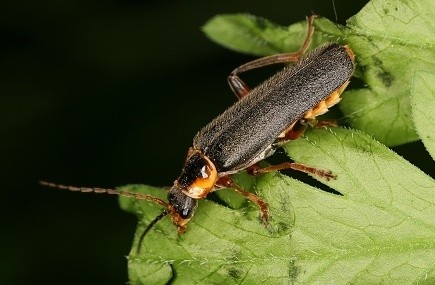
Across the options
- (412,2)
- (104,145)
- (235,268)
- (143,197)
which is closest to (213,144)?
(143,197)

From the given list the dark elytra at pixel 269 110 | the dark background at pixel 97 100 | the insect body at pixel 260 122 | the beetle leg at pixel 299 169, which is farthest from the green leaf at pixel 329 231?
the dark background at pixel 97 100

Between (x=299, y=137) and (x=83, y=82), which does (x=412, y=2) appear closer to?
(x=299, y=137)

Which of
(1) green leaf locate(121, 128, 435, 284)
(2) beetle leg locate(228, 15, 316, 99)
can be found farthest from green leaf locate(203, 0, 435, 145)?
(1) green leaf locate(121, 128, 435, 284)

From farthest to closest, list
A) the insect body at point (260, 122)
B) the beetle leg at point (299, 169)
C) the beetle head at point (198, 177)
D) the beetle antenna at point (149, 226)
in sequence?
the beetle head at point (198, 177)
the insect body at point (260, 122)
the beetle antenna at point (149, 226)
the beetle leg at point (299, 169)

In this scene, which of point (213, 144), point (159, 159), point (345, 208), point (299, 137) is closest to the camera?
point (345, 208)

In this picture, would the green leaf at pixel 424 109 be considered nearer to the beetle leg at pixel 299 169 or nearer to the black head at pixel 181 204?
the beetle leg at pixel 299 169

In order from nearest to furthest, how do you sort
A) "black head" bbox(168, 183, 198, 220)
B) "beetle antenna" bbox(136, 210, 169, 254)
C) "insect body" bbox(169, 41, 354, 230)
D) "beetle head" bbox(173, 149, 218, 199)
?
"beetle antenna" bbox(136, 210, 169, 254)
"black head" bbox(168, 183, 198, 220)
"insect body" bbox(169, 41, 354, 230)
"beetle head" bbox(173, 149, 218, 199)

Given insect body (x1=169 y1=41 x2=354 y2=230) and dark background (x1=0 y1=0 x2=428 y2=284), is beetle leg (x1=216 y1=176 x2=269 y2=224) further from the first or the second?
dark background (x1=0 y1=0 x2=428 y2=284)
